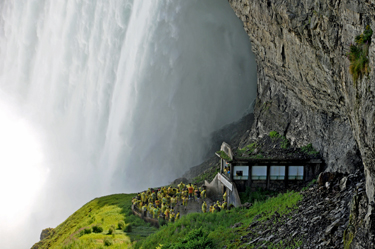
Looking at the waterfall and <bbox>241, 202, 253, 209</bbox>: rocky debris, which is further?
the waterfall

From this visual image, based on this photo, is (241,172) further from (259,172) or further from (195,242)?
(195,242)

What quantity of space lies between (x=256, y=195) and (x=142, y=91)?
2188cm

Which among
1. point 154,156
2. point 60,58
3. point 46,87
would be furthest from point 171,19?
point 46,87

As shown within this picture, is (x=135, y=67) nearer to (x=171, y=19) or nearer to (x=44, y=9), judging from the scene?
(x=171, y=19)

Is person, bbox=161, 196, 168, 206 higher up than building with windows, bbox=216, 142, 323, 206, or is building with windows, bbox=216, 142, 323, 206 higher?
building with windows, bbox=216, 142, 323, 206

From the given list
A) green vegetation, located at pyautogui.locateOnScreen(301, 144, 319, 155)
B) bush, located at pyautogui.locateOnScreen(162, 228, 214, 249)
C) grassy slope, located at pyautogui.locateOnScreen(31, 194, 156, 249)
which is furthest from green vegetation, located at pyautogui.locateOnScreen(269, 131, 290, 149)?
bush, located at pyautogui.locateOnScreen(162, 228, 214, 249)

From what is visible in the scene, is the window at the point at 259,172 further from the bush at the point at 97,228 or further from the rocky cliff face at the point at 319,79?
the bush at the point at 97,228

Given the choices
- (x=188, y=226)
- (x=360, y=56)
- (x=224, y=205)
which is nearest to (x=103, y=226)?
(x=188, y=226)

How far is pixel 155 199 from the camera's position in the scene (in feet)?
69.1

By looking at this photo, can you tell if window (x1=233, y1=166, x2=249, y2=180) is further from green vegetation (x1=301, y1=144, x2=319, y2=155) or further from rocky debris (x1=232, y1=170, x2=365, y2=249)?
rocky debris (x1=232, y1=170, x2=365, y2=249)

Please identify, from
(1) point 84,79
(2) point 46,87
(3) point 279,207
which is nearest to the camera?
(3) point 279,207

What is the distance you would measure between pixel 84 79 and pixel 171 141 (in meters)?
14.0

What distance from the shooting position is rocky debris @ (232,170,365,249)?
28.1 feet

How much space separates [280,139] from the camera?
77.0ft
